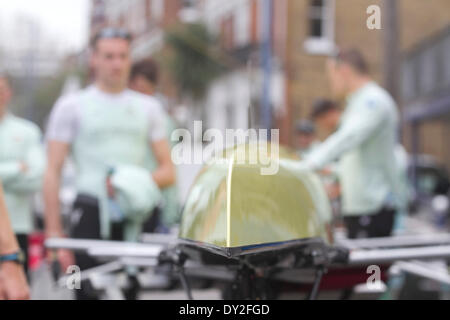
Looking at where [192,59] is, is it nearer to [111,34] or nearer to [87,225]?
[111,34]

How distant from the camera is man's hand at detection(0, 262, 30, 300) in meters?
2.14

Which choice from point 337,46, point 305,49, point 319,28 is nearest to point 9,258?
point 337,46

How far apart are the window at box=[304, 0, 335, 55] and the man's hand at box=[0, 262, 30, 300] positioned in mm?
20689

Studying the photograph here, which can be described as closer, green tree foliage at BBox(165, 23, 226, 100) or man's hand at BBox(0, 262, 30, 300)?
man's hand at BBox(0, 262, 30, 300)

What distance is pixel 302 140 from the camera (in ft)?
27.4

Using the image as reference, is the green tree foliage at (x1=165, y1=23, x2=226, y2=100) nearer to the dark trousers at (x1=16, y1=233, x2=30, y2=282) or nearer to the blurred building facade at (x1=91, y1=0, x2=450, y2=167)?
the blurred building facade at (x1=91, y1=0, x2=450, y2=167)

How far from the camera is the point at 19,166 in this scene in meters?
4.27

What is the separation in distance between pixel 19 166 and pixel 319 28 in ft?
63.8

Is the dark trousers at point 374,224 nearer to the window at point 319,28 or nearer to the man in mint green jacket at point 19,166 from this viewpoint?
the man in mint green jacket at point 19,166

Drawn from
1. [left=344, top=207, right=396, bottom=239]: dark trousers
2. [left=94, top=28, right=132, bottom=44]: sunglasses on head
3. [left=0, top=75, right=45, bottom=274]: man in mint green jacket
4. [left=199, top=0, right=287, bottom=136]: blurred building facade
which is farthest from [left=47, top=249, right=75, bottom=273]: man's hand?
[left=199, top=0, right=287, bottom=136]: blurred building facade

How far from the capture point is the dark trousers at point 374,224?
13.7ft

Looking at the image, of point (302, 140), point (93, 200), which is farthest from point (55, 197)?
point (302, 140)

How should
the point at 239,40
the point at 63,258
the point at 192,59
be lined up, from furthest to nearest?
the point at 239,40 < the point at 192,59 < the point at 63,258
